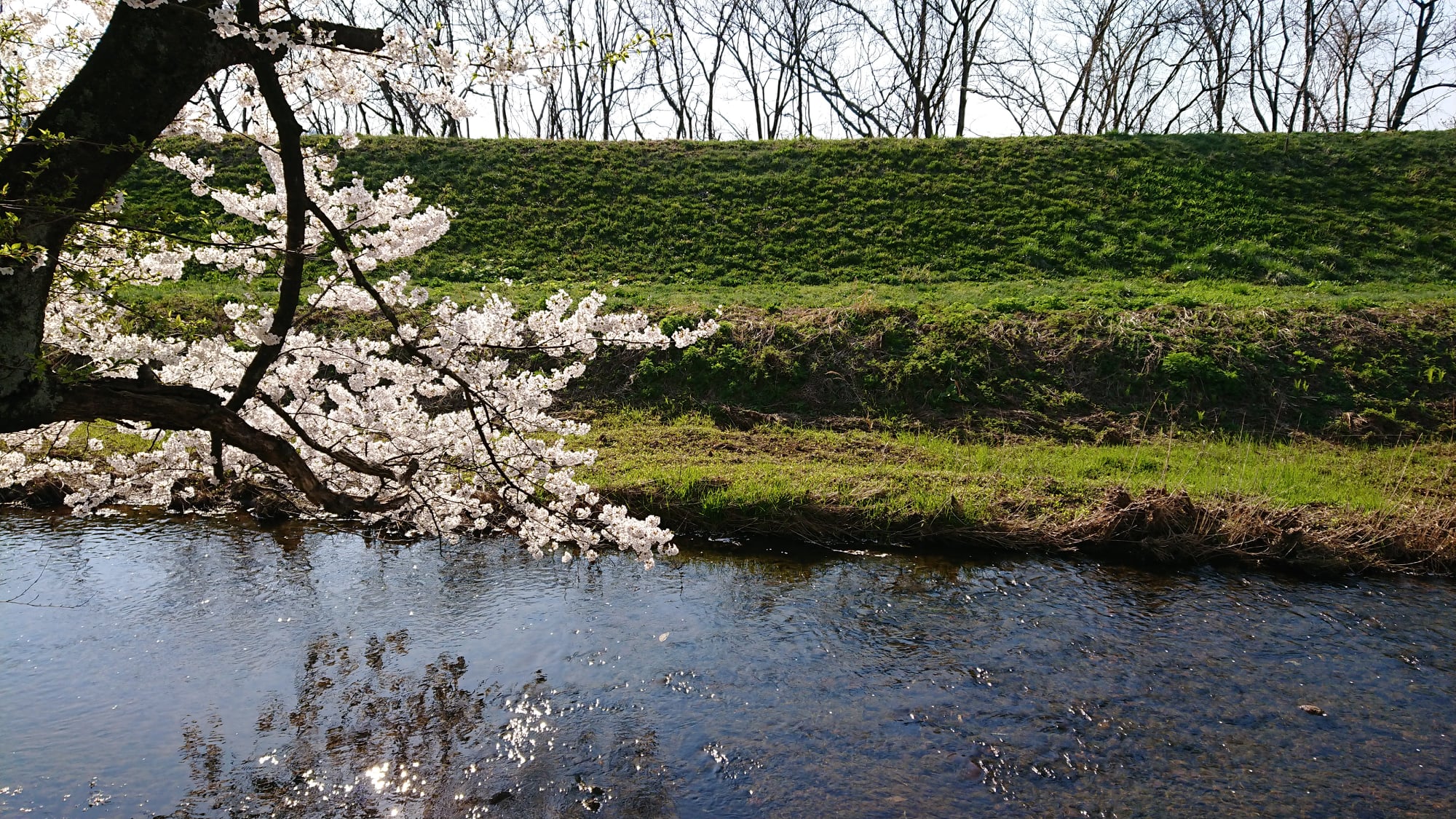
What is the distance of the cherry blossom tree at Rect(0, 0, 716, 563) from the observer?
349cm

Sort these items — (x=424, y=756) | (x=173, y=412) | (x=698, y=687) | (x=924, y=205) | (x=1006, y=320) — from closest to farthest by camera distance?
(x=173, y=412)
(x=424, y=756)
(x=698, y=687)
(x=1006, y=320)
(x=924, y=205)

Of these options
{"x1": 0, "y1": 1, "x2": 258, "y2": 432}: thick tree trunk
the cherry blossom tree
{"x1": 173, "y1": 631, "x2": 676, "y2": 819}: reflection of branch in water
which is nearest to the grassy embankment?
{"x1": 0, "y1": 1, "x2": 258, "y2": 432}: thick tree trunk

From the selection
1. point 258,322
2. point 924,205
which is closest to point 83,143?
point 258,322

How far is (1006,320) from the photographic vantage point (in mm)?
14250

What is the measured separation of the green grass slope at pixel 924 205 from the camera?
734 inches

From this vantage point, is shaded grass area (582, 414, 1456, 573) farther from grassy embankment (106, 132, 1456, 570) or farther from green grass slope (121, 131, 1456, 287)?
green grass slope (121, 131, 1456, 287)

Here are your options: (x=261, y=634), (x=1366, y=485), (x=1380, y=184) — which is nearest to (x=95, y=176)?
(x=261, y=634)

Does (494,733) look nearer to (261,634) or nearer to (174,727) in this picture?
(174,727)

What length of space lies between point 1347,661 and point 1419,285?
48.0 feet

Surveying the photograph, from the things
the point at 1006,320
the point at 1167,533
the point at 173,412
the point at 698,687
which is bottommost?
the point at 698,687

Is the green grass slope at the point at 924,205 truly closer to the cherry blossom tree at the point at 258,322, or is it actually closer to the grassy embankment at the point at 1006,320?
the grassy embankment at the point at 1006,320

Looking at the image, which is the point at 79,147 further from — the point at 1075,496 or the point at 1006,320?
the point at 1006,320

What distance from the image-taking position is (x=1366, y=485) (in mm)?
10039

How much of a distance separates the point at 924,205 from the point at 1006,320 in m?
7.82
